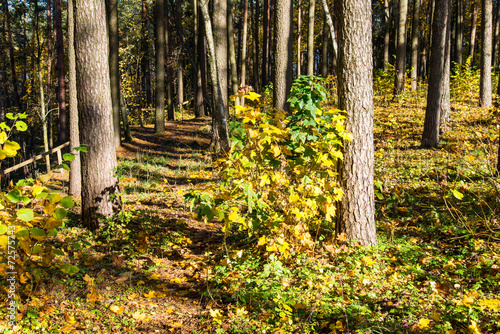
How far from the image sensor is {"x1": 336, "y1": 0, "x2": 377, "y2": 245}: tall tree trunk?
393cm

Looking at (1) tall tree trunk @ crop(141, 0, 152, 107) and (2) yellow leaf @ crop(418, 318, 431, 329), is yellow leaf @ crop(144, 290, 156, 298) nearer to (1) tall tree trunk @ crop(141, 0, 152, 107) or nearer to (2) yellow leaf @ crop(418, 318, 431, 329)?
(2) yellow leaf @ crop(418, 318, 431, 329)

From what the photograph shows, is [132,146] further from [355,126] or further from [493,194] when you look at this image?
[493,194]

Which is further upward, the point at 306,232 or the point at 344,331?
the point at 306,232

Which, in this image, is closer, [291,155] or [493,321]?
[493,321]

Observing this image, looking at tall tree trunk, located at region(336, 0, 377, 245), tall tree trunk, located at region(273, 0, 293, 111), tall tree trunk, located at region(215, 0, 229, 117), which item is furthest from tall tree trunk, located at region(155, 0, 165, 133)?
tall tree trunk, located at region(336, 0, 377, 245)

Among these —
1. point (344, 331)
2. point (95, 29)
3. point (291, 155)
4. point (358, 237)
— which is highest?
point (95, 29)

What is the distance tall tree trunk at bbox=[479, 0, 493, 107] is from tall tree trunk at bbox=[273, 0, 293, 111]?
919 centimetres

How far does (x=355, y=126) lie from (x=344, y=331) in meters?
2.32

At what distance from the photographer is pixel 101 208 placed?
5.04 meters

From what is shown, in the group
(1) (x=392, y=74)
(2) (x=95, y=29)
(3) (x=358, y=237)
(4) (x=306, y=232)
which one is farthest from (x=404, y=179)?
(1) (x=392, y=74)

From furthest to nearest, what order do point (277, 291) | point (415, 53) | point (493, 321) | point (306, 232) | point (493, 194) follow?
point (415, 53)
point (493, 194)
point (306, 232)
point (277, 291)
point (493, 321)

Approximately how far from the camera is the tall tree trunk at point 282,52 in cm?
675

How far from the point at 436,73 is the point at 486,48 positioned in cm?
508

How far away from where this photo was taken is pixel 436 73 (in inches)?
341
